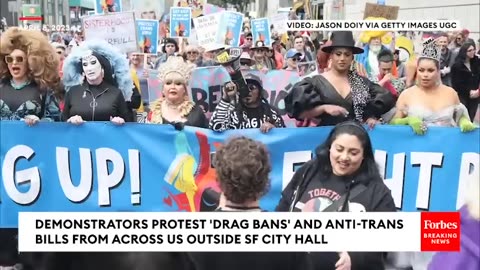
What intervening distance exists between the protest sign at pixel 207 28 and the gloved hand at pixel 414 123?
20.9 feet

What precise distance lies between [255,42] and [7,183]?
27.4 ft

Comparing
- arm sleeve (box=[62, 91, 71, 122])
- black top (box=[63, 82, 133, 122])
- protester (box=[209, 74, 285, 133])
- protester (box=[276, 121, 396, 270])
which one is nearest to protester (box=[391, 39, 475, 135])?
protester (box=[209, 74, 285, 133])

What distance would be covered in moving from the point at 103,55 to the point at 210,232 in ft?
10.0

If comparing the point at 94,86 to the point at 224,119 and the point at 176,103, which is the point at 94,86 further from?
the point at 224,119

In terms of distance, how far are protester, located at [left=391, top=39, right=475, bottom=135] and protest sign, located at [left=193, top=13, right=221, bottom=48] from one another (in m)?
6.02

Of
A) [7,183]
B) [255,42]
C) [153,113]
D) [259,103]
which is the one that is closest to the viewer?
[7,183]

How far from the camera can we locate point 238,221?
3.04 m

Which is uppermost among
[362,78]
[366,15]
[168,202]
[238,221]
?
[366,15]

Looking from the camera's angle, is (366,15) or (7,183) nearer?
(7,183)

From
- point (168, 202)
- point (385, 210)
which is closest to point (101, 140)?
point (168, 202)

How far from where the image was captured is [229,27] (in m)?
11.5

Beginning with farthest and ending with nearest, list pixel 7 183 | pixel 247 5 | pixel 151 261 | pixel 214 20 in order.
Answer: pixel 247 5, pixel 214 20, pixel 7 183, pixel 151 261

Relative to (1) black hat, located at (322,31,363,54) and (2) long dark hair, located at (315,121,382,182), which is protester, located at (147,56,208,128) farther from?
(2) long dark hair, located at (315,121,382,182)

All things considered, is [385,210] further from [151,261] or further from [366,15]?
[366,15]
